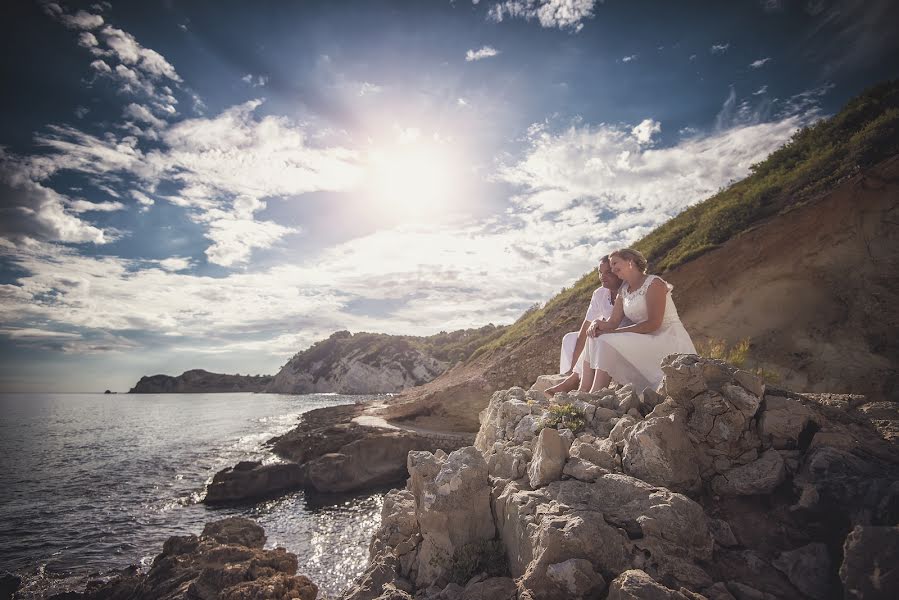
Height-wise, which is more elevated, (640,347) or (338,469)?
(640,347)

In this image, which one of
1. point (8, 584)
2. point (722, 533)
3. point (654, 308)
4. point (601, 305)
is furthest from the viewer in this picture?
point (8, 584)

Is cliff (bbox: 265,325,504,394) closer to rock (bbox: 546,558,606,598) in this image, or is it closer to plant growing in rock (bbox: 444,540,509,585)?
plant growing in rock (bbox: 444,540,509,585)

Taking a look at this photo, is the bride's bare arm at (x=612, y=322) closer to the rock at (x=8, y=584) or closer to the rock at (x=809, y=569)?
the rock at (x=809, y=569)

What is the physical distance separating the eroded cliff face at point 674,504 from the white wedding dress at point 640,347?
520 millimetres

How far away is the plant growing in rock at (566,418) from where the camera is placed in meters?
5.92

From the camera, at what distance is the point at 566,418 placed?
611 cm

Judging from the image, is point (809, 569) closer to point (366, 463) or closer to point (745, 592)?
point (745, 592)

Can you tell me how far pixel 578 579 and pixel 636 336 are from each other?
395cm

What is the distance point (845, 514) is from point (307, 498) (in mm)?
20067

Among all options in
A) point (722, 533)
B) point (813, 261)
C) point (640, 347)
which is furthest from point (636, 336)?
point (813, 261)

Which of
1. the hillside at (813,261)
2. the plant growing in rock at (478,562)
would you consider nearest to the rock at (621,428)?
the plant growing in rock at (478,562)

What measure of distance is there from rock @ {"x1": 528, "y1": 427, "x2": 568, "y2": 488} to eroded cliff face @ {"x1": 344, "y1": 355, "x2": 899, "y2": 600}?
2 cm

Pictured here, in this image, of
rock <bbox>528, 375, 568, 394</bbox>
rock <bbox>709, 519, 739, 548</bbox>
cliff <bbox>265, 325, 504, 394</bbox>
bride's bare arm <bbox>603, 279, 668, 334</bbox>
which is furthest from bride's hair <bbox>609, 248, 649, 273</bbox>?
cliff <bbox>265, 325, 504, 394</bbox>

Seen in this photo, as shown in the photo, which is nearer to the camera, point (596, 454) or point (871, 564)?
point (871, 564)
